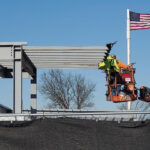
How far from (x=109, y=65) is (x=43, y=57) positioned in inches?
97.5

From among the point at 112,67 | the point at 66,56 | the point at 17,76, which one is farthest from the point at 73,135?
the point at 112,67

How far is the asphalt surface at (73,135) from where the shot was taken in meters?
6.84

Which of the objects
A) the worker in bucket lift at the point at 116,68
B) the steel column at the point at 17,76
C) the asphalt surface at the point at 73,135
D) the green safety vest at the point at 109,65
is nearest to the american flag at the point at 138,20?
the worker in bucket lift at the point at 116,68

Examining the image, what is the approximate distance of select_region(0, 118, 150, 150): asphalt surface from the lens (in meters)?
6.84

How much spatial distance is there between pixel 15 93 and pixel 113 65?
383 centimetres

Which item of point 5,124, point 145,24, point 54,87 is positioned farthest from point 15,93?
point 54,87

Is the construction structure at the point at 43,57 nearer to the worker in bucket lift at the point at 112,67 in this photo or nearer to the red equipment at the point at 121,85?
the worker in bucket lift at the point at 112,67

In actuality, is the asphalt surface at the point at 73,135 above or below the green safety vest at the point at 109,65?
below

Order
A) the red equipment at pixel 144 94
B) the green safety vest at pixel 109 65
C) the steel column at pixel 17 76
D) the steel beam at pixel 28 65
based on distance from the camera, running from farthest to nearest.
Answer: the red equipment at pixel 144 94 < the steel beam at pixel 28 65 < the green safety vest at pixel 109 65 < the steel column at pixel 17 76

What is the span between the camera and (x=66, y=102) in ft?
125

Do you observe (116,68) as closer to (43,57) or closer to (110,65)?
(110,65)

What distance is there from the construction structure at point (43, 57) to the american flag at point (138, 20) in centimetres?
573

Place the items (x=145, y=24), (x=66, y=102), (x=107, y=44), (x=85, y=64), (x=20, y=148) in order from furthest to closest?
1. (x=66, y=102)
2. (x=145, y=24)
3. (x=85, y=64)
4. (x=107, y=44)
5. (x=20, y=148)

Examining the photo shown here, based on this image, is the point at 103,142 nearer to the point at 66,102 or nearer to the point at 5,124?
the point at 5,124
